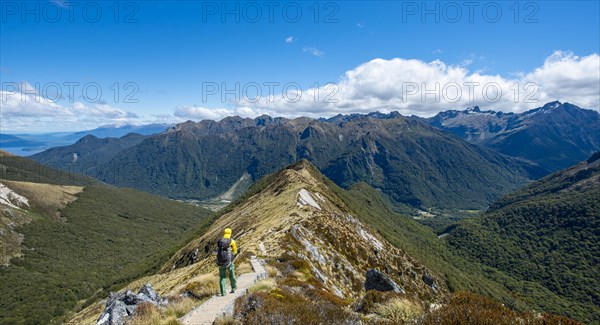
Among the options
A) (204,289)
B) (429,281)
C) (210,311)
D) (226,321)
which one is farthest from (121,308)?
(429,281)

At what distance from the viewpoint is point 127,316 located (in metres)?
19.2

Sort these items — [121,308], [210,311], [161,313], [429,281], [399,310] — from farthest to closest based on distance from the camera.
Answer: [429,281] → [121,308] → [210,311] → [161,313] → [399,310]

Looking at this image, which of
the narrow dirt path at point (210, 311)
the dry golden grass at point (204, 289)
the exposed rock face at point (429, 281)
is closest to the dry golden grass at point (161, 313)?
the narrow dirt path at point (210, 311)

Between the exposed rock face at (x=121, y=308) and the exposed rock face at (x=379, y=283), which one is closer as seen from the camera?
the exposed rock face at (x=121, y=308)

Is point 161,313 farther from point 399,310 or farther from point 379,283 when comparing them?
point 379,283

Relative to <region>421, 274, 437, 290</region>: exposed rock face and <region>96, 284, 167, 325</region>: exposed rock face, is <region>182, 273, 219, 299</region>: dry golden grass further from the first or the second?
<region>421, 274, 437, 290</region>: exposed rock face

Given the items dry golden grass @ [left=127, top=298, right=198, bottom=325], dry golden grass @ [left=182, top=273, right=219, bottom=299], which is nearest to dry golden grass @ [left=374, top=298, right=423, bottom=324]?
dry golden grass @ [left=127, top=298, right=198, bottom=325]

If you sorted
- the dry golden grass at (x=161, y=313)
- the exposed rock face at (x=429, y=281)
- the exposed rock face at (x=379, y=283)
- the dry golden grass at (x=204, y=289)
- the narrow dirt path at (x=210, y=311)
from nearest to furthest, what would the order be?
the dry golden grass at (x=161, y=313), the narrow dirt path at (x=210, y=311), the dry golden grass at (x=204, y=289), the exposed rock face at (x=379, y=283), the exposed rock face at (x=429, y=281)

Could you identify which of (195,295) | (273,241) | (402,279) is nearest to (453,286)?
(402,279)

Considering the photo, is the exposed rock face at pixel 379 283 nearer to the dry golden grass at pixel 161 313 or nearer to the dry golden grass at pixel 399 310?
the dry golden grass at pixel 399 310

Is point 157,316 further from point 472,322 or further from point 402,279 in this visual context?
point 402,279

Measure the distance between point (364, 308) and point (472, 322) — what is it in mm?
6770

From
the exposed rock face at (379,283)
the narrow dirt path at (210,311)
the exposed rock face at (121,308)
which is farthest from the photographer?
the exposed rock face at (379,283)

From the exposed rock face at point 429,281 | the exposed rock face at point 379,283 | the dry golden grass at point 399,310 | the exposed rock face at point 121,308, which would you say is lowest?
the exposed rock face at point 429,281
